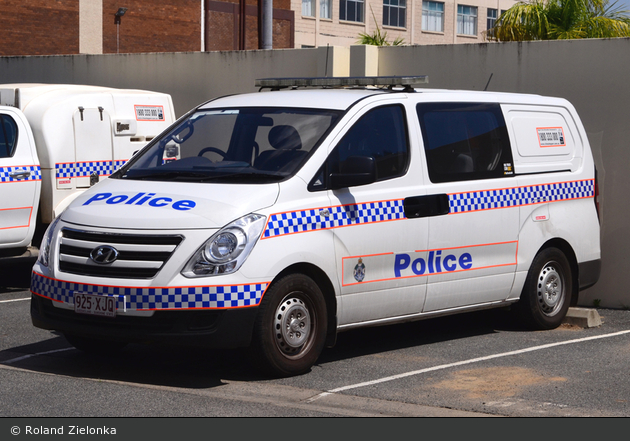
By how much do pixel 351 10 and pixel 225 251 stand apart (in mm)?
53207

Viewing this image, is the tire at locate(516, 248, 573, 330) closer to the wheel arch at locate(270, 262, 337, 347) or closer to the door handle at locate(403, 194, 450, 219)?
the door handle at locate(403, 194, 450, 219)

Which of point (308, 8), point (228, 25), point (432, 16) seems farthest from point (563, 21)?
point (432, 16)

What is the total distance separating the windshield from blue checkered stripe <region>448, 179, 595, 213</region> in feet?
4.27

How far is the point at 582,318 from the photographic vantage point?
367 inches

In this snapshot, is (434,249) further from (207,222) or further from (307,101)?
(207,222)

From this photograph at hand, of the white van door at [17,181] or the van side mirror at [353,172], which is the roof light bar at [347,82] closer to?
the van side mirror at [353,172]

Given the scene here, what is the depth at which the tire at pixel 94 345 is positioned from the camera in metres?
7.46

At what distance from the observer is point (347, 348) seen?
8.05 metres

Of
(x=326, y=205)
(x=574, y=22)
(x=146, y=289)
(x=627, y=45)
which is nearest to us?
(x=146, y=289)

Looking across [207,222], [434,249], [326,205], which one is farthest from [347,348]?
[207,222]

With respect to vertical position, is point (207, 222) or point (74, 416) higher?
point (207, 222)

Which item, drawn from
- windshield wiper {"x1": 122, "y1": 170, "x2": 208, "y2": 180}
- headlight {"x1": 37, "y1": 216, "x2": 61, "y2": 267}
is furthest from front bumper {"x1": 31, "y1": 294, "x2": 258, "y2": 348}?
windshield wiper {"x1": 122, "y1": 170, "x2": 208, "y2": 180}

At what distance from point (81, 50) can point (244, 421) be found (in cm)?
3472

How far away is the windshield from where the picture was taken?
23.0 ft
